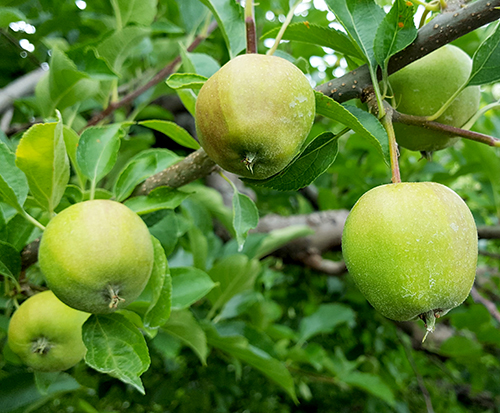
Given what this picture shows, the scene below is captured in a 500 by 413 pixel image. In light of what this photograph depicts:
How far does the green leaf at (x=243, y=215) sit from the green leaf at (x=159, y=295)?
14 cm

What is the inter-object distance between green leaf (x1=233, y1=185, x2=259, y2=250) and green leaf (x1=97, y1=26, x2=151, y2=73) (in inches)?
26.2

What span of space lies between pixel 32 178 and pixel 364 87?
0.55 m

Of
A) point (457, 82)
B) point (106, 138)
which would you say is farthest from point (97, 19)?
point (457, 82)

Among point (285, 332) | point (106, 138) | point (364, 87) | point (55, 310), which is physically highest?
point (364, 87)

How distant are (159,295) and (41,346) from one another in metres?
0.22

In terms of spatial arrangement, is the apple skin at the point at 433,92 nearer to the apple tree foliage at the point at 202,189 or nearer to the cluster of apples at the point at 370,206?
the apple tree foliage at the point at 202,189

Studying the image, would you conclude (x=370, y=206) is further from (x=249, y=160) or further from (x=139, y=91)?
(x=139, y=91)

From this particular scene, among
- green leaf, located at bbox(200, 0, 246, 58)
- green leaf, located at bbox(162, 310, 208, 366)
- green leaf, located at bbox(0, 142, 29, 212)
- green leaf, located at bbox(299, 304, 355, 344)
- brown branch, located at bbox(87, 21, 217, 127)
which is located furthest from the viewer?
green leaf, located at bbox(299, 304, 355, 344)

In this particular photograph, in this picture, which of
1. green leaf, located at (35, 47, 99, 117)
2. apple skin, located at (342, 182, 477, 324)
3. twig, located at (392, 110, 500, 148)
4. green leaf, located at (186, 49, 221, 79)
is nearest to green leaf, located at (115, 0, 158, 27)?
green leaf, located at (35, 47, 99, 117)

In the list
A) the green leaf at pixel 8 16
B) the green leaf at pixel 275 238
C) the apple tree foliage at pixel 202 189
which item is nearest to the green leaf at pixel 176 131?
the apple tree foliage at pixel 202 189

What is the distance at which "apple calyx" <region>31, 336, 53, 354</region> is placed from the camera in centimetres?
74

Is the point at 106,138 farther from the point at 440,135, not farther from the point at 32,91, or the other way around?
the point at 32,91

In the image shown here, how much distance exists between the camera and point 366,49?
2.23 ft

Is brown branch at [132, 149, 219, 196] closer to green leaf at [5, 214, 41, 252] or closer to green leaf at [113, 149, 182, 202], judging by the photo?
green leaf at [113, 149, 182, 202]
